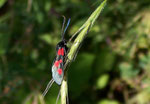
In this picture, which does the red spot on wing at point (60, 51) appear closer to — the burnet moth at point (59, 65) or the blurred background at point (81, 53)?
the burnet moth at point (59, 65)

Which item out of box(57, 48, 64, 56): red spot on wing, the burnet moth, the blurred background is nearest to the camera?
the burnet moth

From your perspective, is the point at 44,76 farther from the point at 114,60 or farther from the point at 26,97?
the point at 114,60

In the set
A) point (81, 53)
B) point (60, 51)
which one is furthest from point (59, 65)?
point (81, 53)

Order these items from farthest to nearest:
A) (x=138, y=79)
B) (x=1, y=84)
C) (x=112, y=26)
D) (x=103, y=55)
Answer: (x=103, y=55)
(x=112, y=26)
(x=138, y=79)
(x=1, y=84)

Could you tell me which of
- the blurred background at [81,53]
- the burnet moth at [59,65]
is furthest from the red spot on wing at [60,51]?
the blurred background at [81,53]

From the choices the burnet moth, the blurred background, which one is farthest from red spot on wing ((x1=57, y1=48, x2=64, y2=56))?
the blurred background

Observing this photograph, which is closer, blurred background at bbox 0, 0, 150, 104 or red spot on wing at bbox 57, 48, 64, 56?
red spot on wing at bbox 57, 48, 64, 56

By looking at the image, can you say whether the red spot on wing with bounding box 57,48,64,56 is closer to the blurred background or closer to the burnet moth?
the burnet moth

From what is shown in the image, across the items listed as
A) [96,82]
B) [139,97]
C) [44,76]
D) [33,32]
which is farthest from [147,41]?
[33,32]
